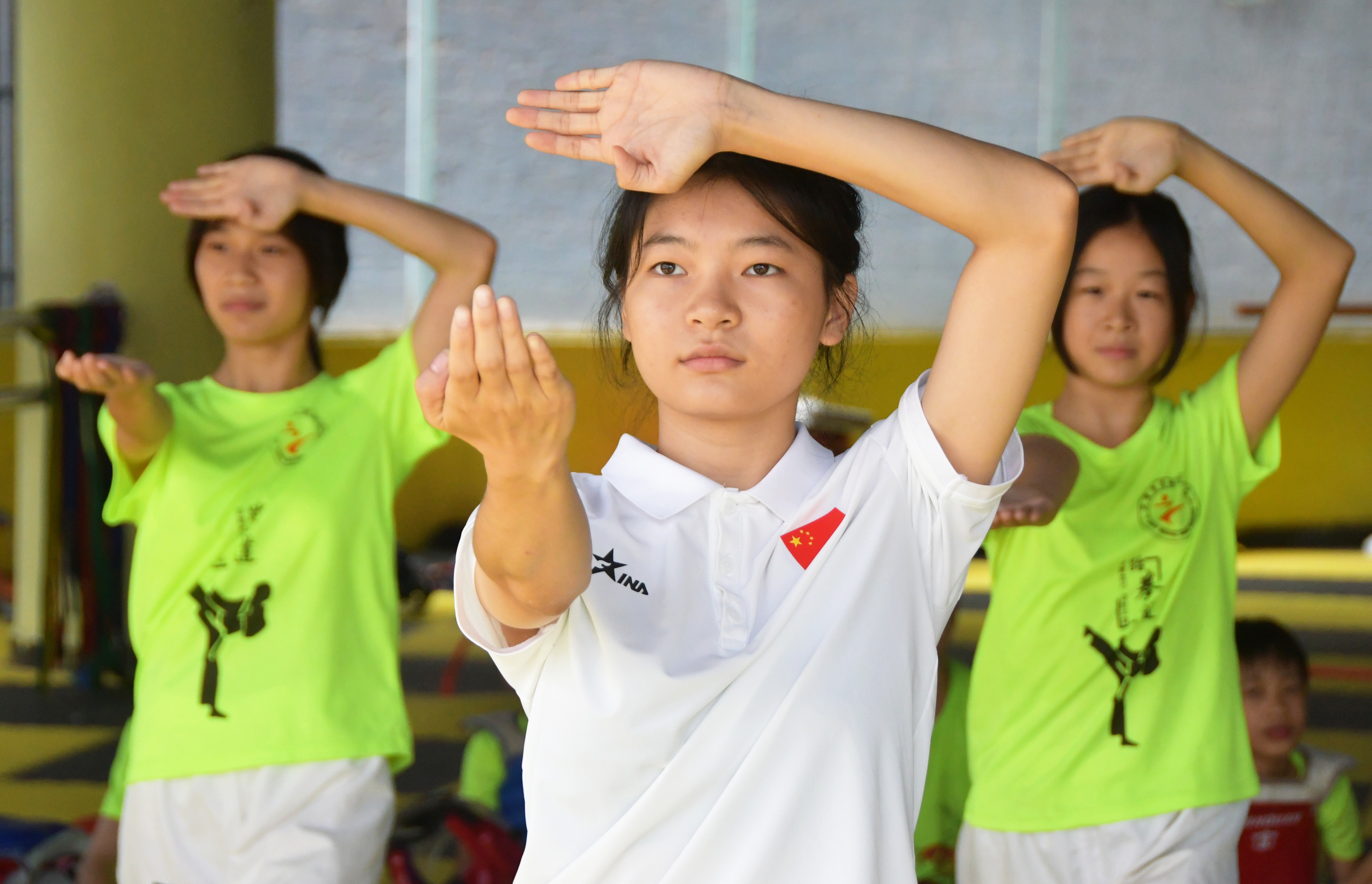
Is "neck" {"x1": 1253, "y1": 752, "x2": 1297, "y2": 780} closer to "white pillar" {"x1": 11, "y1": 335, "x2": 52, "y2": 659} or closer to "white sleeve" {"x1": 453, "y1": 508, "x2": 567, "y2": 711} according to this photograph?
"white sleeve" {"x1": 453, "y1": 508, "x2": 567, "y2": 711}

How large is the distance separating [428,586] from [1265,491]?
16.6ft

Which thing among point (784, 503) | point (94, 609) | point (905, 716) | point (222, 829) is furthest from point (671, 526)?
point (94, 609)

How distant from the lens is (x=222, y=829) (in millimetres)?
2215

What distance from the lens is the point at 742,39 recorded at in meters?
7.36

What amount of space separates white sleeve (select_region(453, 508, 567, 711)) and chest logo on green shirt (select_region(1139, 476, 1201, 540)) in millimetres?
1234

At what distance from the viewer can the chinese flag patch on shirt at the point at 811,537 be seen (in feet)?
4.36

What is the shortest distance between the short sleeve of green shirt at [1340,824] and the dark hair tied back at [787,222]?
5.89ft

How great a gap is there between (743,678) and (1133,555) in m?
1.08

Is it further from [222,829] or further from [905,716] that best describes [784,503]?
[222,829]

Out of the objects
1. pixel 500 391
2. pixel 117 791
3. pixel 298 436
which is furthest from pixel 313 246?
pixel 500 391

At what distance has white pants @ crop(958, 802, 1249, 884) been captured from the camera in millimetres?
1993

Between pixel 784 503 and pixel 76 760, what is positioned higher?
pixel 784 503

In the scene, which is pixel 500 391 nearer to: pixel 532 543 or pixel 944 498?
pixel 532 543

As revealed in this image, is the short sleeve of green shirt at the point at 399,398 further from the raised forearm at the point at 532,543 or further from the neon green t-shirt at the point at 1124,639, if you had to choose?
the raised forearm at the point at 532,543
